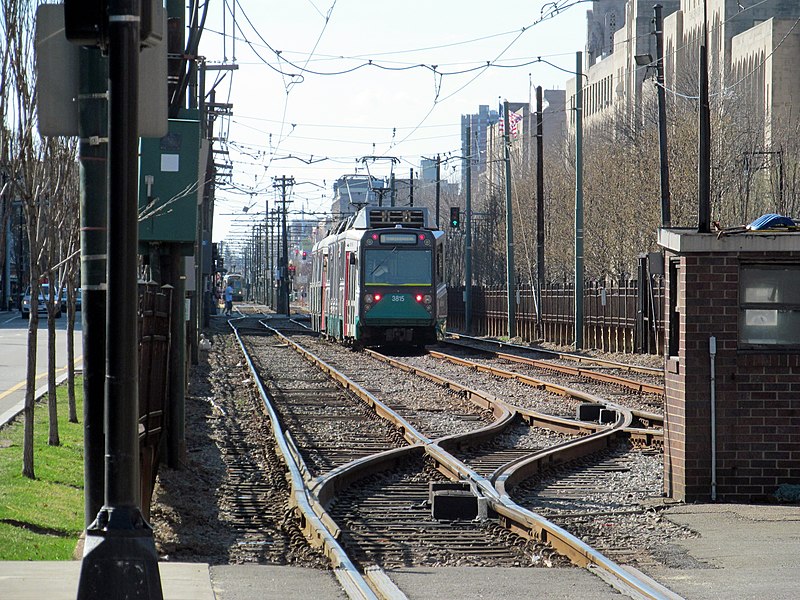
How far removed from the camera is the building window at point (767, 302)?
35.8 feet

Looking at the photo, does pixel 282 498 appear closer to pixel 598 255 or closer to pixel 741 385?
pixel 741 385

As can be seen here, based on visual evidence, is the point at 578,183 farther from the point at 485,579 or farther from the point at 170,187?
the point at 485,579

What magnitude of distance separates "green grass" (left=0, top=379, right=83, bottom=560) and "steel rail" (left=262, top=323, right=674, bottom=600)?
7.33 ft

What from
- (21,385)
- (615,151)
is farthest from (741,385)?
(615,151)

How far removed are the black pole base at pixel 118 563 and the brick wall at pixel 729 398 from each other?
242 inches

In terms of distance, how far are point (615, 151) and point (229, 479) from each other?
51.2 meters

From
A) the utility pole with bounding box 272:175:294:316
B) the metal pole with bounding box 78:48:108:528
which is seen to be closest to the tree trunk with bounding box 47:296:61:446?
the metal pole with bounding box 78:48:108:528

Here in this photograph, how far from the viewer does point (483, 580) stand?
786 centimetres

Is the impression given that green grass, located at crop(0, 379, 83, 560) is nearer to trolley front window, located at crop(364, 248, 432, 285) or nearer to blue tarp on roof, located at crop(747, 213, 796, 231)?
blue tarp on roof, located at crop(747, 213, 796, 231)

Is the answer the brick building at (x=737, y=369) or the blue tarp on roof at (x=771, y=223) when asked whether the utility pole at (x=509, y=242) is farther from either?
the brick building at (x=737, y=369)

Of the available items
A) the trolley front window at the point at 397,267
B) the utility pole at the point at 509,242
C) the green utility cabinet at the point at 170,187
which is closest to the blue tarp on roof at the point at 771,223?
the green utility cabinet at the point at 170,187

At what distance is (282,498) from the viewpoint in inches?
452

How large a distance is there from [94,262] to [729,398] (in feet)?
20.2

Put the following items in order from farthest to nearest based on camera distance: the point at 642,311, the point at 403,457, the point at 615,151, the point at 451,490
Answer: the point at 615,151
the point at 642,311
the point at 403,457
the point at 451,490
